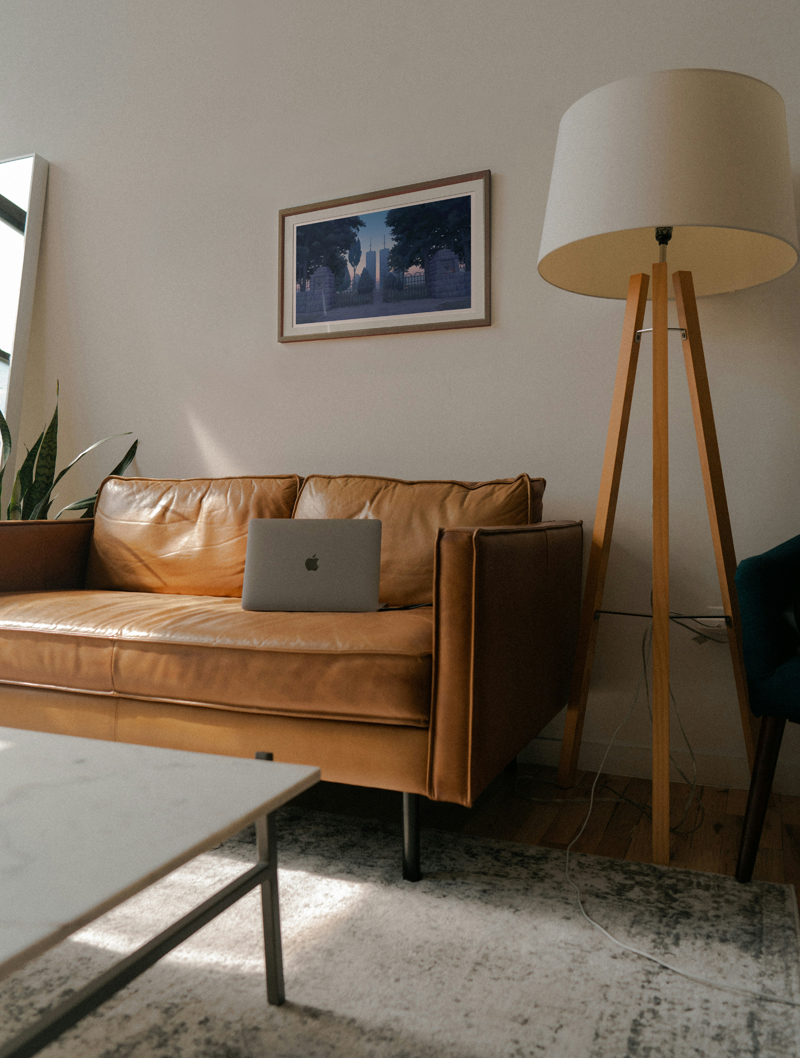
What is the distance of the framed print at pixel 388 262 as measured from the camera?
2482mm

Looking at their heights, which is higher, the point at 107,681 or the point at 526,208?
the point at 526,208

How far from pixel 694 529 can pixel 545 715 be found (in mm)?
740

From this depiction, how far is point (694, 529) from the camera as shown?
2.21 m

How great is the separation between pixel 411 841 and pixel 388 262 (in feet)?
6.10

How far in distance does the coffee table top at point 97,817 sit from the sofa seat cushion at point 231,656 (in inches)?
19.5

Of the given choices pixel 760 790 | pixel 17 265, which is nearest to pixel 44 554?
pixel 17 265

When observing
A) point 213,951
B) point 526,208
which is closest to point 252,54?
point 526,208

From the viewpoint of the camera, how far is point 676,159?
1.58m

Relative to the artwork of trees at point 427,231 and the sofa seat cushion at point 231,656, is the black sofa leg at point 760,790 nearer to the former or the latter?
the sofa seat cushion at point 231,656

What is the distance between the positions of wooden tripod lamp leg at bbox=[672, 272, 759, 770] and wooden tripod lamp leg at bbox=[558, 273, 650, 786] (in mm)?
118

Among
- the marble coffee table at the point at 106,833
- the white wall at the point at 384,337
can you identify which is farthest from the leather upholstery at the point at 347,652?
the marble coffee table at the point at 106,833

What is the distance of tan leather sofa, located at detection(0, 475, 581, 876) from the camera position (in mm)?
1487

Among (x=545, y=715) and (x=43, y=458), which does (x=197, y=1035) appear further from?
(x=43, y=458)

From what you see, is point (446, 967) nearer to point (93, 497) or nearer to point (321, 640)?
point (321, 640)
